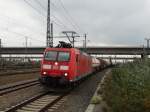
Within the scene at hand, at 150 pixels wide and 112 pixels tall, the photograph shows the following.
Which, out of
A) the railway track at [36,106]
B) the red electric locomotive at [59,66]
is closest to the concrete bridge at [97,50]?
the red electric locomotive at [59,66]

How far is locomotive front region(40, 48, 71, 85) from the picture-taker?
851 inches

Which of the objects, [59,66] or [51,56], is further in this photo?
[51,56]

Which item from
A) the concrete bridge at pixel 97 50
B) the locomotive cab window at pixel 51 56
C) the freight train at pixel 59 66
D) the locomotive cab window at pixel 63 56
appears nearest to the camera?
the freight train at pixel 59 66

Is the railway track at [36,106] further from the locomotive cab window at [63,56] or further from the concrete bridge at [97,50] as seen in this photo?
the concrete bridge at [97,50]

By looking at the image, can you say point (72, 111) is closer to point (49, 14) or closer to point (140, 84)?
point (140, 84)

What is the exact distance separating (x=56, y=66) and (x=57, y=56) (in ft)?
2.32

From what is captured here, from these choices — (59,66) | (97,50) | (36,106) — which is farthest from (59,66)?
(97,50)

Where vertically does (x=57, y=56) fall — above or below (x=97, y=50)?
below

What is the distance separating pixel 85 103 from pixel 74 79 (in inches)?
201

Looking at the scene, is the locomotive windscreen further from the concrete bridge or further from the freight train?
the concrete bridge

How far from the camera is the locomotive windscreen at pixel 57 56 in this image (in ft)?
72.9

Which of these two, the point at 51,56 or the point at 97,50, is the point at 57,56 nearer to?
the point at 51,56

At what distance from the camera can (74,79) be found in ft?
73.7

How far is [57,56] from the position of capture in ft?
73.3
